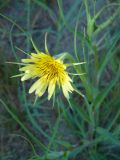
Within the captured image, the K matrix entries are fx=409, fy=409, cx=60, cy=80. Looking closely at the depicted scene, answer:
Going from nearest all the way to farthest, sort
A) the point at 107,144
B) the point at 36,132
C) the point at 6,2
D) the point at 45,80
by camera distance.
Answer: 1. the point at 45,80
2. the point at 107,144
3. the point at 36,132
4. the point at 6,2

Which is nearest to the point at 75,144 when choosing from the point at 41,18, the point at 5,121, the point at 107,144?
the point at 107,144

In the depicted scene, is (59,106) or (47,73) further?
(59,106)

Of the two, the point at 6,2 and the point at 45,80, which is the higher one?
the point at 6,2

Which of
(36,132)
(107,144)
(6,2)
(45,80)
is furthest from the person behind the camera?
(6,2)

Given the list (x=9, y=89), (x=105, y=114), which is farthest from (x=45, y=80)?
(x=9, y=89)

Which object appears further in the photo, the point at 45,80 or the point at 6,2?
the point at 6,2

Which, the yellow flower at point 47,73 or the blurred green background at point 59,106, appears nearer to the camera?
the yellow flower at point 47,73

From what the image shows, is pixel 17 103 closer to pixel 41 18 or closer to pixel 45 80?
pixel 41 18

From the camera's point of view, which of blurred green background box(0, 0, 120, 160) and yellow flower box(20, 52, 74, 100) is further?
blurred green background box(0, 0, 120, 160)

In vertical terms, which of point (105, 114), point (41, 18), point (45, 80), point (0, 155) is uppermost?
point (41, 18)
